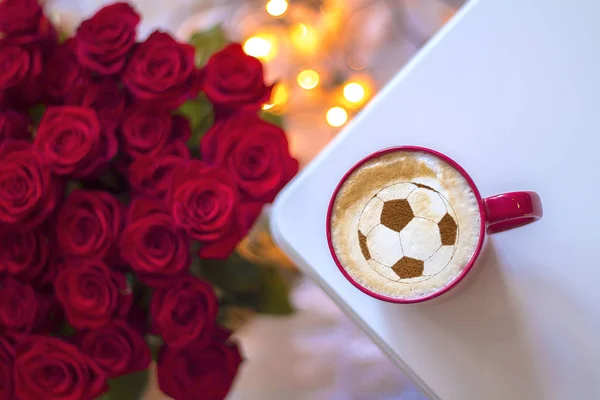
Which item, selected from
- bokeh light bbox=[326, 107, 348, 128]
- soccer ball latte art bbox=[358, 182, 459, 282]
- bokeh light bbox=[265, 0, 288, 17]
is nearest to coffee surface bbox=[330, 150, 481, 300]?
soccer ball latte art bbox=[358, 182, 459, 282]

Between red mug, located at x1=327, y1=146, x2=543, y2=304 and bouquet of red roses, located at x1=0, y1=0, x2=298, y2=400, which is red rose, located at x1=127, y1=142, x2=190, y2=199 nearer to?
bouquet of red roses, located at x1=0, y1=0, x2=298, y2=400

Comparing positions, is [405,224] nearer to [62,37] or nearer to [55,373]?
[55,373]

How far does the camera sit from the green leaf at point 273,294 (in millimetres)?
805

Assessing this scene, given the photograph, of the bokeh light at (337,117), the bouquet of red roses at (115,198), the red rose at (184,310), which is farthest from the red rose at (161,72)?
the bokeh light at (337,117)

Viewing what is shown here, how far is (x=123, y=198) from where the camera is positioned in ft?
2.36

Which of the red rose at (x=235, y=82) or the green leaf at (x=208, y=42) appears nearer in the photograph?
the red rose at (x=235, y=82)

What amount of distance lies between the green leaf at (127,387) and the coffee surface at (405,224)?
45cm

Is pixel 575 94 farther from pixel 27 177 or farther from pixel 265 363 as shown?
pixel 265 363

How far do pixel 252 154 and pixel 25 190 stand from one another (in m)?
0.26

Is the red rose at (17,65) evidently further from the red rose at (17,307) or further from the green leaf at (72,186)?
the red rose at (17,307)

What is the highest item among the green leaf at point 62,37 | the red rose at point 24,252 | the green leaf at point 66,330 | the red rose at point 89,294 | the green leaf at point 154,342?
the green leaf at point 62,37

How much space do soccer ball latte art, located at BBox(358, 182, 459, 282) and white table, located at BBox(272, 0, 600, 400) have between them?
9 centimetres

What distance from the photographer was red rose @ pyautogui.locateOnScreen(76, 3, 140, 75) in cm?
66

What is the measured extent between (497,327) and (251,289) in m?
0.36
